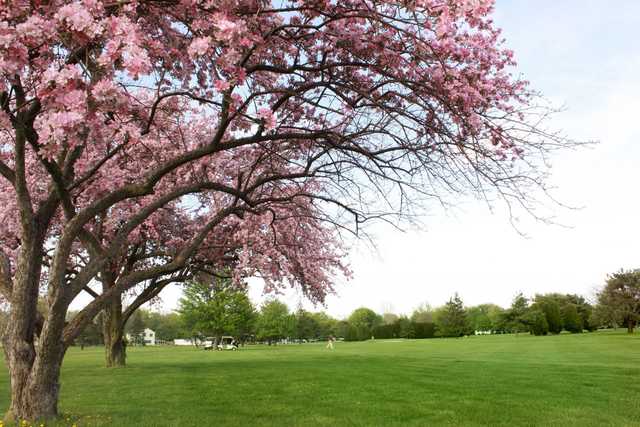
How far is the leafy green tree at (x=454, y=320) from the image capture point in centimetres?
7581

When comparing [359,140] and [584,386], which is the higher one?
[359,140]

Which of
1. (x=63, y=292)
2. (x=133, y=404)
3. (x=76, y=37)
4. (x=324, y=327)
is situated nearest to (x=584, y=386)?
(x=133, y=404)

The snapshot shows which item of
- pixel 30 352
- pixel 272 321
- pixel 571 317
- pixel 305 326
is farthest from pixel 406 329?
pixel 30 352

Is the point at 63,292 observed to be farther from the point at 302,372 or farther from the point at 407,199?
the point at 302,372

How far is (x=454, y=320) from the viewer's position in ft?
249

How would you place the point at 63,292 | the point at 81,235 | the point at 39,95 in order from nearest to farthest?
the point at 39,95, the point at 63,292, the point at 81,235

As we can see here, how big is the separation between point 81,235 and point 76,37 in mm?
5466

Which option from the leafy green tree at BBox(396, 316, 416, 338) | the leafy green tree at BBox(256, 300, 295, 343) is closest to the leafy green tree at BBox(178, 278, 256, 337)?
the leafy green tree at BBox(256, 300, 295, 343)

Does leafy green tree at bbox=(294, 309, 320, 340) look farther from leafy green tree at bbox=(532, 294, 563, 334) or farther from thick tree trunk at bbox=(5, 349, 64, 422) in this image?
thick tree trunk at bbox=(5, 349, 64, 422)

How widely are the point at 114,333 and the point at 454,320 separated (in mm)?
60198

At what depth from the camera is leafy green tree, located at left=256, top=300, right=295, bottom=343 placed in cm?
7788

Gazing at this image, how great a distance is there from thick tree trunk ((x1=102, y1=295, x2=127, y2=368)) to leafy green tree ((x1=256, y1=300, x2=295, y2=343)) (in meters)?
53.5

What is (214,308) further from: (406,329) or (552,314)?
(552,314)

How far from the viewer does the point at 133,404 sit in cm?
1227
